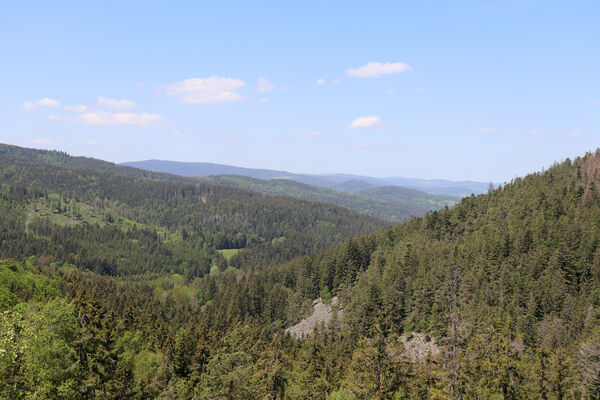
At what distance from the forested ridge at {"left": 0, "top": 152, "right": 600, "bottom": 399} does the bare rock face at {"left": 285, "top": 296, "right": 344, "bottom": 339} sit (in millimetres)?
4075

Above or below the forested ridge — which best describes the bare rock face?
below

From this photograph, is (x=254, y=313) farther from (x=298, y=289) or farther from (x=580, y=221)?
(x=580, y=221)

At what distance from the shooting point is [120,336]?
269 feet

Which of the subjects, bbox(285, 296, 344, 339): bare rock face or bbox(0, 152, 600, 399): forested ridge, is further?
bbox(285, 296, 344, 339): bare rock face

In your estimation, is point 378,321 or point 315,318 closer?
point 378,321

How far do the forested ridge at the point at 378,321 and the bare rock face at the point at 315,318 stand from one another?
13.4 ft

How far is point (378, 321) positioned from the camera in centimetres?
3709

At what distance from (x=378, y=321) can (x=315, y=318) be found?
101 meters

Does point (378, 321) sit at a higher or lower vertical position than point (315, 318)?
higher

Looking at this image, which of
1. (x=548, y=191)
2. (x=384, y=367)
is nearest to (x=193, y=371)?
(x=384, y=367)

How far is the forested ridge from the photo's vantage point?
124 feet

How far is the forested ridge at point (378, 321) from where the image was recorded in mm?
37688

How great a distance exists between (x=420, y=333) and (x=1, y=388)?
304 ft

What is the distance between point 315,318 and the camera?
134m
